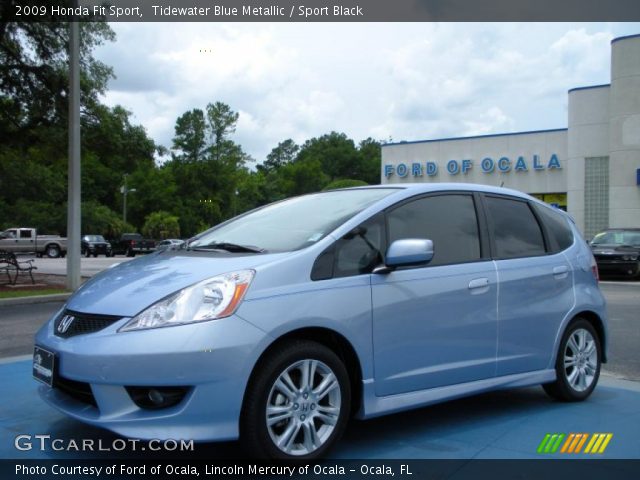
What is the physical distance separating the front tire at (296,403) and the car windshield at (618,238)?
19513 mm

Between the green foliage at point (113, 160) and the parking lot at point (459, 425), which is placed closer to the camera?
the parking lot at point (459, 425)

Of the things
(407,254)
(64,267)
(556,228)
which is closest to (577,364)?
(556,228)

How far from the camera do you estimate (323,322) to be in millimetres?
3965

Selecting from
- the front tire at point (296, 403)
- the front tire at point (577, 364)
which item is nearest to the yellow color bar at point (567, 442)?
the front tire at point (577, 364)

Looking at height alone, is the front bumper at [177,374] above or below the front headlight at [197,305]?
below

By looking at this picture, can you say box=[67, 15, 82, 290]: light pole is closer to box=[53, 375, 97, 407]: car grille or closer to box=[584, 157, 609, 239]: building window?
box=[53, 375, 97, 407]: car grille

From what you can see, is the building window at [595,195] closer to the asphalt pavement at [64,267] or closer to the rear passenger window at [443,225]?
the asphalt pavement at [64,267]

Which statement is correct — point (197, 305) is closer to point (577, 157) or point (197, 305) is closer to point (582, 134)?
point (582, 134)

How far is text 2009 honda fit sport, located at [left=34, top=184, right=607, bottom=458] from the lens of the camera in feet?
11.9

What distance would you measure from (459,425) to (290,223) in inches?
72.6

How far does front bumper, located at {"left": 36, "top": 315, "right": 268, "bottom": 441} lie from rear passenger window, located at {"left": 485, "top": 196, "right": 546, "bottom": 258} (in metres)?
2.33

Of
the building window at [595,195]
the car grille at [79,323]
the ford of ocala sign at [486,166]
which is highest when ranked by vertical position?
the ford of ocala sign at [486,166]

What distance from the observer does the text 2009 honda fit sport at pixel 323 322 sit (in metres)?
3.62

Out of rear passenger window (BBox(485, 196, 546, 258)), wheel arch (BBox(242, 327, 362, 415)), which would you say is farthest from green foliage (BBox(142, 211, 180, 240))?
wheel arch (BBox(242, 327, 362, 415))
